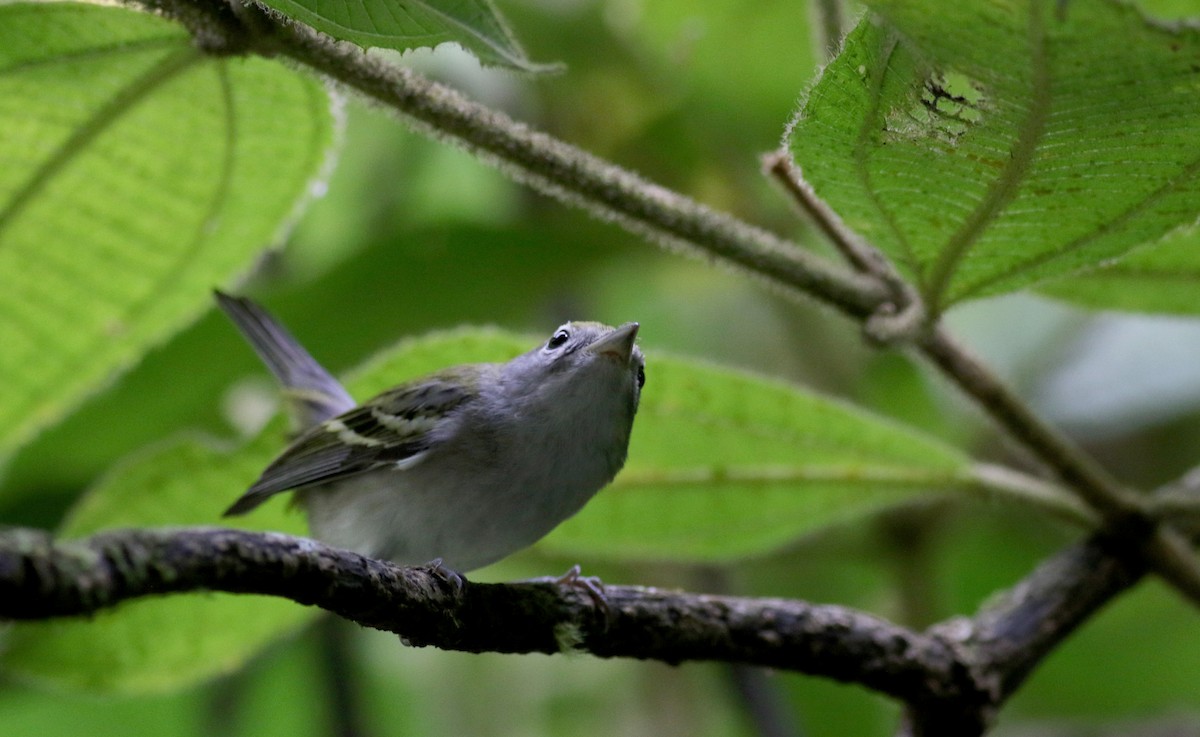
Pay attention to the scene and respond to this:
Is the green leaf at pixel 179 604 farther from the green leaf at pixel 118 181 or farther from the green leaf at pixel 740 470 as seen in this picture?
the green leaf at pixel 740 470

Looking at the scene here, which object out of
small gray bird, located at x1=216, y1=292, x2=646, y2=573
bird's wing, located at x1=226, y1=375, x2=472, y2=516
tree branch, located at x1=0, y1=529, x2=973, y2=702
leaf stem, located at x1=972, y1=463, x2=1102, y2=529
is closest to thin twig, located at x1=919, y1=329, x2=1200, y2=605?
leaf stem, located at x1=972, y1=463, x2=1102, y2=529

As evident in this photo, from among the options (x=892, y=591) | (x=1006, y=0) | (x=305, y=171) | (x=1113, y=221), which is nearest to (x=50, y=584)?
(x=1006, y=0)

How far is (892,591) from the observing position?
342cm

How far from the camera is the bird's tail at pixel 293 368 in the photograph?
241cm

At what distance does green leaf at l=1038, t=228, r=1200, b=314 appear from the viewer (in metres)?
2.04

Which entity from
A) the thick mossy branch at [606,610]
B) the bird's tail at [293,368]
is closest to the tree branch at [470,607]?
the thick mossy branch at [606,610]

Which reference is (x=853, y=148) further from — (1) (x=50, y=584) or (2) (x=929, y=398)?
(2) (x=929, y=398)

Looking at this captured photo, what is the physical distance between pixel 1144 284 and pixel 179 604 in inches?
77.9

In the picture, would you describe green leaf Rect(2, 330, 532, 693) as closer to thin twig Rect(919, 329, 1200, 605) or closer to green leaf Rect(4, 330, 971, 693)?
green leaf Rect(4, 330, 971, 693)

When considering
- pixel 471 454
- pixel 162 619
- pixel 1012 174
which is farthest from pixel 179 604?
pixel 1012 174

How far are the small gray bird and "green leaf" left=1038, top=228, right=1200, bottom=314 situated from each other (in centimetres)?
86

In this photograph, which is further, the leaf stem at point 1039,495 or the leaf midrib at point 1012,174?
the leaf stem at point 1039,495

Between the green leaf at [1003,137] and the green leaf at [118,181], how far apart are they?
84 cm

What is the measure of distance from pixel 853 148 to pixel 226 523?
4.76 feet
